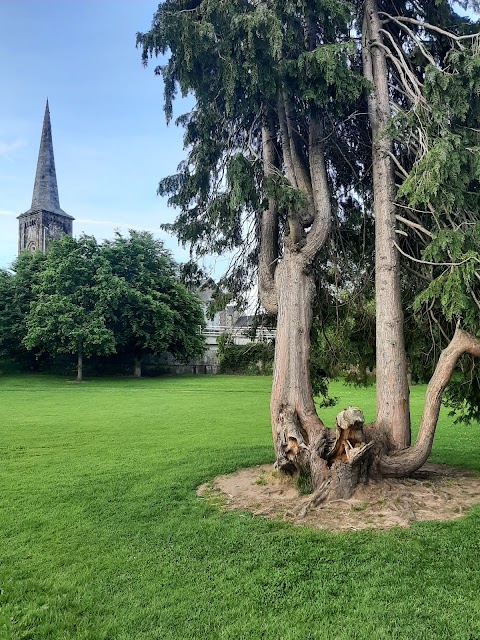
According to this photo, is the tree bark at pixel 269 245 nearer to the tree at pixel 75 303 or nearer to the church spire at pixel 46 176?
the tree at pixel 75 303

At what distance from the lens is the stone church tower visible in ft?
157

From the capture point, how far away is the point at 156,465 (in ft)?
25.3

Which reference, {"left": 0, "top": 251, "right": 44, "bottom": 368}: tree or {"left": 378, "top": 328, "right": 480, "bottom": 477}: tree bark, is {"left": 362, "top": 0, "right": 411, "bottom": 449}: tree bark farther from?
{"left": 0, "top": 251, "right": 44, "bottom": 368}: tree

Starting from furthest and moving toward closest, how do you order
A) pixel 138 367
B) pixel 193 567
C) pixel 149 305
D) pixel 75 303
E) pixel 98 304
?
pixel 138 367 < pixel 149 305 < pixel 75 303 < pixel 98 304 < pixel 193 567

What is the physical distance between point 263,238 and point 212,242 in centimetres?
80

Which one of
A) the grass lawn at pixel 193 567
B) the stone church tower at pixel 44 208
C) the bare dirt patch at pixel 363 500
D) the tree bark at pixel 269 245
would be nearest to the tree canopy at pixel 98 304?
the tree bark at pixel 269 245

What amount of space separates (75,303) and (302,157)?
70.4 ft

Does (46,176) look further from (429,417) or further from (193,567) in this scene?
(193,567)

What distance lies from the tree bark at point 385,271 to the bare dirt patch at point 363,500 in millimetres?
657

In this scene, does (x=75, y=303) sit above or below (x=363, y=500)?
above

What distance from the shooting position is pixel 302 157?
274 inches

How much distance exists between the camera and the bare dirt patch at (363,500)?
4.87 m

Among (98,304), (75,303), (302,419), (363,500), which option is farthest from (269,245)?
(75,303)

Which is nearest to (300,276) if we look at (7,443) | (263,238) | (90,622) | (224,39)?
(263,238)
